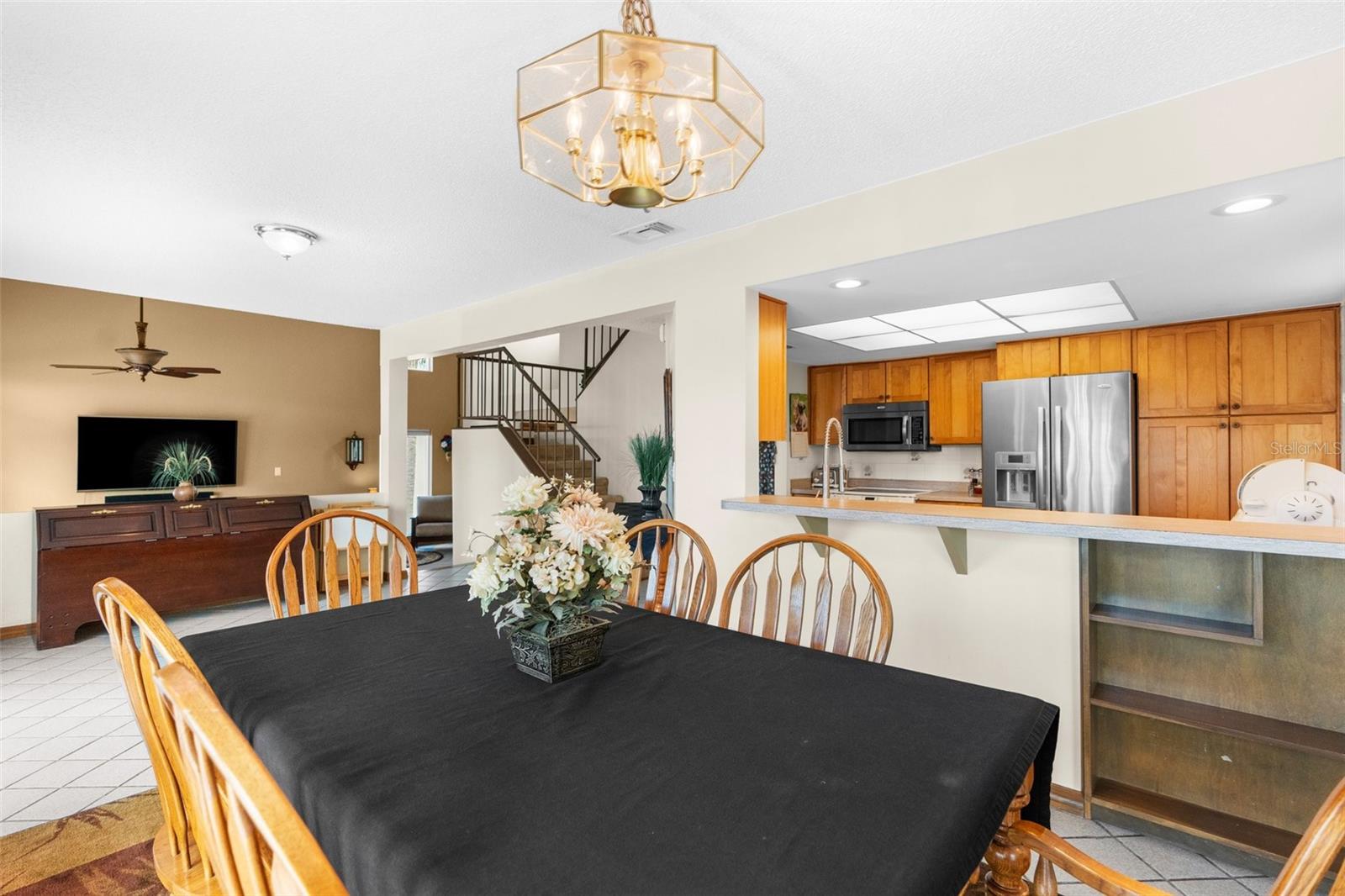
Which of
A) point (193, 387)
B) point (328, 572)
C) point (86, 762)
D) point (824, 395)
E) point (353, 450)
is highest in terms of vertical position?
point (193, 387)

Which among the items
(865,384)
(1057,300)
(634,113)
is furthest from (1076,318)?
(634,113)

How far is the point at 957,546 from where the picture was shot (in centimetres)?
235

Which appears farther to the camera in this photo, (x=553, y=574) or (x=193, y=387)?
(x=193, y=387)

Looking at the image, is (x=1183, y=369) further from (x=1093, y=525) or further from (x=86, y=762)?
(x=86, y=762)

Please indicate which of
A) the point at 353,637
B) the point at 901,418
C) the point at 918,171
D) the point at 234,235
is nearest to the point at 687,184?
the point at 918,171

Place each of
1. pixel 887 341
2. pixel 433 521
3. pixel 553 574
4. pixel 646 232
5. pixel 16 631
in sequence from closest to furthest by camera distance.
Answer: pixel 553 574 < pixel 646 232 < pixel 16 631 < pixel 887 341 < pixel 433 521

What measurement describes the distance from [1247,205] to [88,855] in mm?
4422

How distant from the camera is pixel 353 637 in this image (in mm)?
1679

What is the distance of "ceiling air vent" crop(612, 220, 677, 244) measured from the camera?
2.99 m

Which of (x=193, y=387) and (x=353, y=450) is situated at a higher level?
(x=193, y=387)

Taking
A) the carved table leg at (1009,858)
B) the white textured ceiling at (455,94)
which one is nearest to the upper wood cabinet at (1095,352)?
the white textured ceiling at (455,94)

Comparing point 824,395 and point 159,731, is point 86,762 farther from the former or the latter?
point 824,395

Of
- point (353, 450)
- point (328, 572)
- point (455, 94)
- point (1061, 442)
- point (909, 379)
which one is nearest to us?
point (455, 94)

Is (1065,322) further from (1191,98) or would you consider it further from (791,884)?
(791,884)
